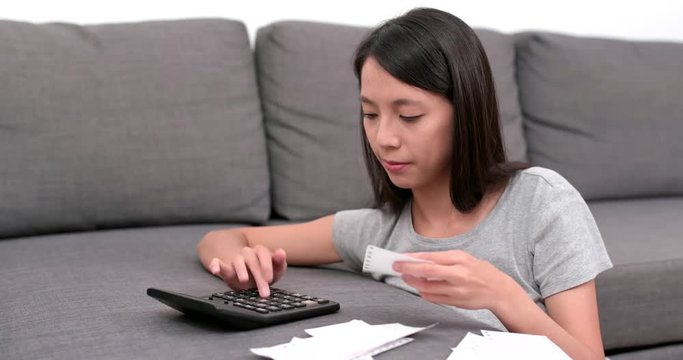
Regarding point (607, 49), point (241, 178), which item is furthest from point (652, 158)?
point (241, 178)

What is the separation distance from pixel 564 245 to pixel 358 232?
0.40 meters

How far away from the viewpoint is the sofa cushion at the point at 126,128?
1934 mm

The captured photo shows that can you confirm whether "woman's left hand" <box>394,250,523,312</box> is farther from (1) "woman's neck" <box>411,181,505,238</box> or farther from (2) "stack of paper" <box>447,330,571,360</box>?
(1) "woman's neck" <box>411,181,505,238</box>

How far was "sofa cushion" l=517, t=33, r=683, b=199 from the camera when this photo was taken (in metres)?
2.49

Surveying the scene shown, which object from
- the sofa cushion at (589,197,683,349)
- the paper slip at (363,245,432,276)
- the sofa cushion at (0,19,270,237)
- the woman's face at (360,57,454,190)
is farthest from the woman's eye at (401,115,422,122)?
the sofa cushion at (0,19,270,237)

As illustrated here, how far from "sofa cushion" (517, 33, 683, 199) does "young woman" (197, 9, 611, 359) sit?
108 centimetres

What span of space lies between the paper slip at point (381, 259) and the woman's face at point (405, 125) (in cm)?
24

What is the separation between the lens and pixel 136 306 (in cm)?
129

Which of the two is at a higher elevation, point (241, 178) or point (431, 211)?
point (431, 211)

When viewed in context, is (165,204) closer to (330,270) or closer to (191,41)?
(191,41)

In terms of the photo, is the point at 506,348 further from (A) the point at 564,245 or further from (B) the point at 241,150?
(B) the point at 241,150

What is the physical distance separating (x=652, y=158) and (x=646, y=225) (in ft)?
1.61

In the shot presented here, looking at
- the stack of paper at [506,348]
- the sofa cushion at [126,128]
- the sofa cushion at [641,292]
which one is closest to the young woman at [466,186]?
the stack of paper at [506,348]

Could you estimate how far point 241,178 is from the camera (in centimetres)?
212
